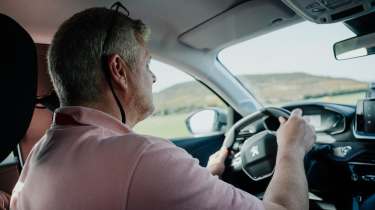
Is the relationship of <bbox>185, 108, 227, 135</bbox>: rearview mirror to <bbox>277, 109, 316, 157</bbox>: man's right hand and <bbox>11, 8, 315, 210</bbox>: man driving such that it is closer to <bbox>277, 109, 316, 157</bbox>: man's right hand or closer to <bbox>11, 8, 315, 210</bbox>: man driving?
<bbox>277, 109, 316, 157</bbox>: man's right hand

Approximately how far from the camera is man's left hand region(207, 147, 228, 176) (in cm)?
250

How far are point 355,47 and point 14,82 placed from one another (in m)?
1.74

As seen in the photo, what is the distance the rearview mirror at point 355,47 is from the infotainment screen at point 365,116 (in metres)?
0.26

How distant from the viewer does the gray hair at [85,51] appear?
1365 millimetres

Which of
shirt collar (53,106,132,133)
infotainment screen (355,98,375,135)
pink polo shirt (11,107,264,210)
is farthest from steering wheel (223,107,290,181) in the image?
shirt collar (53,106,132,133)

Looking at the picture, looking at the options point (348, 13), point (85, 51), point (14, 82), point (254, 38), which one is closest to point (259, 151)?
point (348, 13)

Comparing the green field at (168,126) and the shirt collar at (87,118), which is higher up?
the shirt collar at (87,118)

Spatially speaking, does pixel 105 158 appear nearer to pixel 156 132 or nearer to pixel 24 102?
pixel 24 102

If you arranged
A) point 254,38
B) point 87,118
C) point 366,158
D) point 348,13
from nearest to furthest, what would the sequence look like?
1. point 87,118
2. point 348,13
3. point 366,158
4. point 254,38

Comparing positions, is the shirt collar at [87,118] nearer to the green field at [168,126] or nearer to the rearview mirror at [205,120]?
the green field at [168,126]

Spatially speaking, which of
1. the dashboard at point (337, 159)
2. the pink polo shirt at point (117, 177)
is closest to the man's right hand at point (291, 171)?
the pink polo shirt at point (117, 177)

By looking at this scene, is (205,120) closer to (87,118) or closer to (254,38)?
(254,38)

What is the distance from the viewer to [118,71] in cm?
141

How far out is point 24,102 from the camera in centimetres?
147
